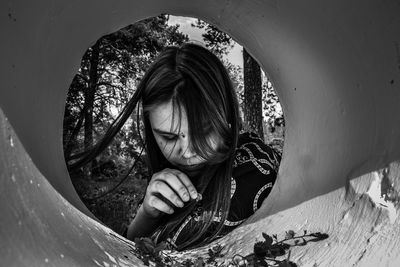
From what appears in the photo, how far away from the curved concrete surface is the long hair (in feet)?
1.44

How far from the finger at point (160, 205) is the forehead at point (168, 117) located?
35 centimetres

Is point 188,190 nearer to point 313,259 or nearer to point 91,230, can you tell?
point 91,230

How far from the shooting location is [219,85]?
7.15 ft

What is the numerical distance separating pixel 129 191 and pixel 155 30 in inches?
87.7

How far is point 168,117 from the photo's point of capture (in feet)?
6.31

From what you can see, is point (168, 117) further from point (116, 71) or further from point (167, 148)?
point (116, 71)

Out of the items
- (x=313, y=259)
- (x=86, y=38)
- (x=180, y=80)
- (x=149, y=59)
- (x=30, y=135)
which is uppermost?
(x=149, y=59)

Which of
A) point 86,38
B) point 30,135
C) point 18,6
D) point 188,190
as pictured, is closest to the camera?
point 18,6

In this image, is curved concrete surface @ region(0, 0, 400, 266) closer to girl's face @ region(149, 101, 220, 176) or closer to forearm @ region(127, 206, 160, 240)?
girl's face @ region(149, 101, 220, 176)

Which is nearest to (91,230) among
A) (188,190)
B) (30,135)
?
(30,135)

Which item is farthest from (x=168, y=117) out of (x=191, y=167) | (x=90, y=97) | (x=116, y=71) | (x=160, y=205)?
(x=116, y=71)

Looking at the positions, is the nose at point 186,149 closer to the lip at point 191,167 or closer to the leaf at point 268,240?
the lip at point 191,167

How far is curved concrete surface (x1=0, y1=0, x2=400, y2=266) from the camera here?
754 millimetres

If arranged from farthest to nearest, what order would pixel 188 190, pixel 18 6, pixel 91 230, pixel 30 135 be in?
pixel 188 190, pixel 91 230, pixel 30 135, pixel 18 6
